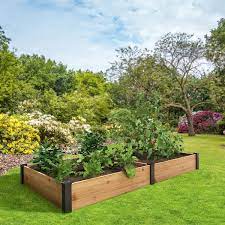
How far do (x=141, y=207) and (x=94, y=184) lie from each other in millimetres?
659

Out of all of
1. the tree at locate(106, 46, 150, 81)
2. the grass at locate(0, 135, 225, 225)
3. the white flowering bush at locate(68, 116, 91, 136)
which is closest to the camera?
the grass at locate(0, 135, 225, 225)

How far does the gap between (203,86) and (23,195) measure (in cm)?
998

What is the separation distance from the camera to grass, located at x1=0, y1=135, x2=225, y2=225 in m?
3.26

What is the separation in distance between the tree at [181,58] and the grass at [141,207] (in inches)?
302

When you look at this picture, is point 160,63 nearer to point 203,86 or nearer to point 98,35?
point 203,86

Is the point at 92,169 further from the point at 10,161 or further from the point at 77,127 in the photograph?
the point at 77,127

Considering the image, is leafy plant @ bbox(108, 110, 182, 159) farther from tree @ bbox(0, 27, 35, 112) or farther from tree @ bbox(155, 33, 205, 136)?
tree @ bbox(155, 33, 205, 136)

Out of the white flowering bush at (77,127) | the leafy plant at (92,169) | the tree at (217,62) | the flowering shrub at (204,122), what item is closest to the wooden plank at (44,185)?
the leafy plant at (92,169)

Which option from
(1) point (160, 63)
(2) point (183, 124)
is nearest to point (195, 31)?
(1) point (160, 63)

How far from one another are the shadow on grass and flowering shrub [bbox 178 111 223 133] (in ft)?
36.0

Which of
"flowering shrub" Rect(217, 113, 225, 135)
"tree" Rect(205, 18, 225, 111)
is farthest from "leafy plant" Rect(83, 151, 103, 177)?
"flowering shrub" Rect(217, 113, 225, 135)

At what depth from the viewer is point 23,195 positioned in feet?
13.4

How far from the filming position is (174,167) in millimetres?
5078

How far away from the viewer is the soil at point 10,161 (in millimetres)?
5539
